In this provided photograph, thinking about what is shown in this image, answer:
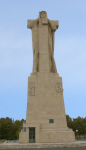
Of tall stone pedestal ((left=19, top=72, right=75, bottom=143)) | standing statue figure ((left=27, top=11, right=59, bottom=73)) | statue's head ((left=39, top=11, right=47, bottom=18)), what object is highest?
statue's head ((left=39, top=11, right=47, bottom=18))

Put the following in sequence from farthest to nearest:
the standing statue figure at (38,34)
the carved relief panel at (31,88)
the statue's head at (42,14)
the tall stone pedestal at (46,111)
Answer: the statue's head at (42,14) < the standing statue figure at (38,34) < the carved relief panel at (31,88) < the tall stone pedestal at (46,111)

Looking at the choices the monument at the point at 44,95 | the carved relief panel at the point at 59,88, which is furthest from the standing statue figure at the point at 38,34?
the carved relief panel at the point at 59,88

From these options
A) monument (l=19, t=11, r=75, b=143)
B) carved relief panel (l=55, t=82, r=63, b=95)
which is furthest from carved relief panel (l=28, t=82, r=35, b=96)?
carved relief panel (l=55, t=82, r=63, b=95)

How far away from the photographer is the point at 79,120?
4350cm

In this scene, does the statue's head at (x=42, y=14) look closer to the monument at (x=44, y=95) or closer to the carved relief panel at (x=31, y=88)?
the monument at (x=44, y=95)

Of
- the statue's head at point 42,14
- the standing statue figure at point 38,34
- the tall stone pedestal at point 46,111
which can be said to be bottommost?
the tall stone pedestal at point 46,111

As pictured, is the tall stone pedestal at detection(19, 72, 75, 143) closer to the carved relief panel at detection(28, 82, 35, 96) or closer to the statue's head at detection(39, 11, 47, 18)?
the carved relief panel at detection(28, 82, 35, 96)

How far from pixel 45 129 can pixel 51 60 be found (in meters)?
9.74

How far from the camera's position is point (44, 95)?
21.8m

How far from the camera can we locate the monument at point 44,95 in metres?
19.5

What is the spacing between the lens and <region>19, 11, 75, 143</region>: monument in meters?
19.5

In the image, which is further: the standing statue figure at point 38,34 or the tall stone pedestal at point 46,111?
the standing statue figure at point 38,34

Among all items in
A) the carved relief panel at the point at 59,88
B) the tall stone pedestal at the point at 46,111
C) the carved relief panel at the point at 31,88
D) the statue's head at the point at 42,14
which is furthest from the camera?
the statue's head at the point at 42,14

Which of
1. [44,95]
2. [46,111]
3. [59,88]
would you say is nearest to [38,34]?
[59,88]
